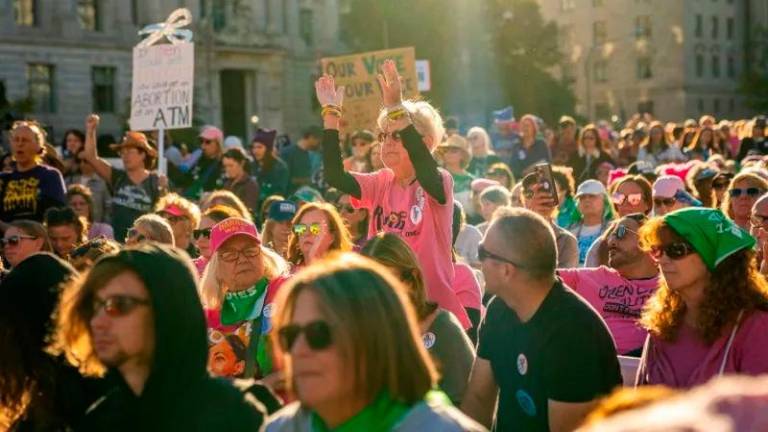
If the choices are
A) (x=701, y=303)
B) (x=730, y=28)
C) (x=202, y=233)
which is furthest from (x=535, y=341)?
(x=730, y=28)

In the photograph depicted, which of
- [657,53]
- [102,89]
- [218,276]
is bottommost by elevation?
[218,276]

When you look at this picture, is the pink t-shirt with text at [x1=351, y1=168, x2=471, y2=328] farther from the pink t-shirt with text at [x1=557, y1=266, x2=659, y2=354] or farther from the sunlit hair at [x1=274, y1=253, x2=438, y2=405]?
the sunlit hair at [x1=274, y1=253, x2=438, y2=405]

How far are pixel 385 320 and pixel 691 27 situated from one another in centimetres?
9151

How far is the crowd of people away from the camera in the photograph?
2791mm

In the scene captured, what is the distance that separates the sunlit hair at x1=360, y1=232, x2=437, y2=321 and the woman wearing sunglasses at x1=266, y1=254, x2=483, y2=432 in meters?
2.26

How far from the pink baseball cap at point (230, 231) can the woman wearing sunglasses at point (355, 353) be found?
3355mm

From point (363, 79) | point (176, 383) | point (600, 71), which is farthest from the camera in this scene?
point (600, 71)

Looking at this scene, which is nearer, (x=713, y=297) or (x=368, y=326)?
(x=368, y=326)

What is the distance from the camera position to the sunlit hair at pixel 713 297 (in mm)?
4566

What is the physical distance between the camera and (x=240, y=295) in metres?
6.04

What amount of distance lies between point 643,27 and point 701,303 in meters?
90.2

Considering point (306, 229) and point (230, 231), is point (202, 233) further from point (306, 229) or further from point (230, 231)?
point (230, 231)

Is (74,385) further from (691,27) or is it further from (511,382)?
(691,27)

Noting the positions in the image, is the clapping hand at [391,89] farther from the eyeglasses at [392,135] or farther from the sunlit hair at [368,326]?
the sunlit hair at [368,326]
